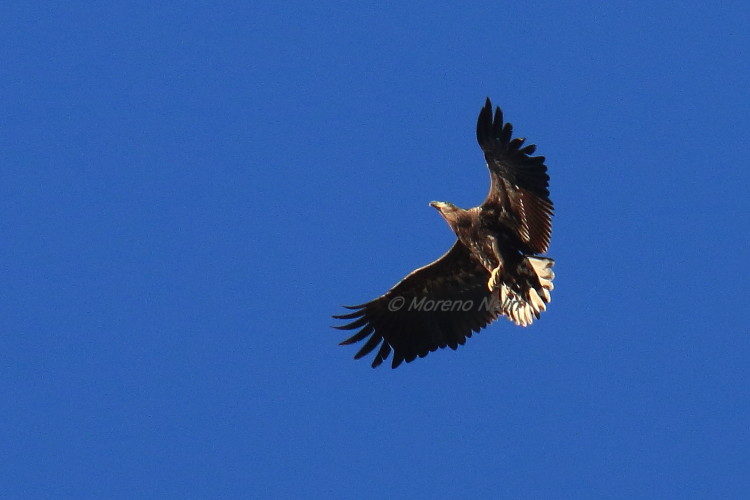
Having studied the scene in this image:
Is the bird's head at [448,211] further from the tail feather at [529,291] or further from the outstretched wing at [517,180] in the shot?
the tail feather at [529,291]

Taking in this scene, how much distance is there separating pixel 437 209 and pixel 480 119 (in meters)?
1.82

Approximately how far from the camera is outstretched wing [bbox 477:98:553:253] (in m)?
15.3

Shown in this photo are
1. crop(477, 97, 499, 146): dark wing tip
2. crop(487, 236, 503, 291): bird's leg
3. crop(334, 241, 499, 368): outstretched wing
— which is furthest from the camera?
crop(334, 241, 499, 368): outstretched wing

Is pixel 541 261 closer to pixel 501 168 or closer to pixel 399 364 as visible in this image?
pixel 501 168

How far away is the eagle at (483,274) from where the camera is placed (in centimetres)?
1551

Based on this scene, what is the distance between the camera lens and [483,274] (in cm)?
1755

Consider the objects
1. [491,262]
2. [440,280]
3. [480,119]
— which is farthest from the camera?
[440,280]

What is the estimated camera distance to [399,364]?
17703 mm

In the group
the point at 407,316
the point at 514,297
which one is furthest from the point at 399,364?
the point at 514,297

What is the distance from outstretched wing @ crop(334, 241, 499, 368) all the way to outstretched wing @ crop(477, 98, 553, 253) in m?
1.75

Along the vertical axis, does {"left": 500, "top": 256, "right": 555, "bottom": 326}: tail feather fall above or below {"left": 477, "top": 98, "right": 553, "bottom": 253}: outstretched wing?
below

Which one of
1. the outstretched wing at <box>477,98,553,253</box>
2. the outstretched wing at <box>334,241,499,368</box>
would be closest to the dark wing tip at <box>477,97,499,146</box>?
the outstretched wing at <box>477,98,553,253</box>

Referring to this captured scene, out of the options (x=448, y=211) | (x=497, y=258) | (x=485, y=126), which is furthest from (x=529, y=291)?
(x=485, y=126)

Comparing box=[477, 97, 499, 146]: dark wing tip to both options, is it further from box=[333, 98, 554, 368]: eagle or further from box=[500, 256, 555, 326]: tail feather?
box=[500, 256, 555, 326]: tail feather
